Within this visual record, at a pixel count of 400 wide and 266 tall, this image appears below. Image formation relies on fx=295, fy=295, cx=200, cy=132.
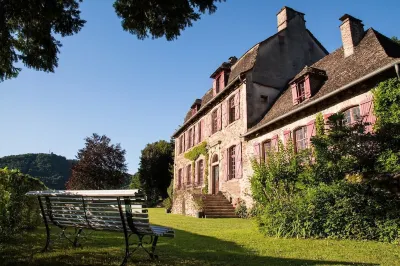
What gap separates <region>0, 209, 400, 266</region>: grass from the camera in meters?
4.09

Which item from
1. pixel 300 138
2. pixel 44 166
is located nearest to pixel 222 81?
pixel 300 138

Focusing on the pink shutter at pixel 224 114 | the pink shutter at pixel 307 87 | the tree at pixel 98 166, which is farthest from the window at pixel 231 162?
the tree at pixel 98 166

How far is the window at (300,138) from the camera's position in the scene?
11.8 metres

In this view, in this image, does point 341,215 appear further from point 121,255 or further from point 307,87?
point 307,87

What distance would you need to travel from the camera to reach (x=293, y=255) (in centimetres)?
472

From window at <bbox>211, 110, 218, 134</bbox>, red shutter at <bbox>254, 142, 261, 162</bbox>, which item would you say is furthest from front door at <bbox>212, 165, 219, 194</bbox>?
red shutter at <bbox>254, 142, 261, 162</bbox>

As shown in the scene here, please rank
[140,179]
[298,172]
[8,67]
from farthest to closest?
[140,179], [298,172], [8,67]

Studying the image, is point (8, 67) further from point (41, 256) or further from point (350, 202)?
point (350, 202)

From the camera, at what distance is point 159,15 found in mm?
5312

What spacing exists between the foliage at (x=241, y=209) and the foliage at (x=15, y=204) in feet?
29.3

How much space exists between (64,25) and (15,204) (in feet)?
12.0

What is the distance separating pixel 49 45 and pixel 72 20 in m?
0.70

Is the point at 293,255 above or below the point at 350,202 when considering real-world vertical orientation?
below

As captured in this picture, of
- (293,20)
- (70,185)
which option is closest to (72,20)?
(293,20)
